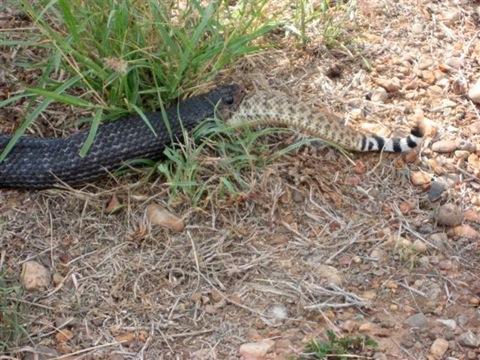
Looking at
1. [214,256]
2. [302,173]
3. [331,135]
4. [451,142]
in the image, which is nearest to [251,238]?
[214,256]

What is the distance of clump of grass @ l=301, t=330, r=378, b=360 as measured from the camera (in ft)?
10.4

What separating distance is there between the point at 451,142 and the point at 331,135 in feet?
2.08

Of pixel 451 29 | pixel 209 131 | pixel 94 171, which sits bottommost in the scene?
pixel 94 171

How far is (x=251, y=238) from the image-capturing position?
3.81 metres

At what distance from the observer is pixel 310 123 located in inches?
167

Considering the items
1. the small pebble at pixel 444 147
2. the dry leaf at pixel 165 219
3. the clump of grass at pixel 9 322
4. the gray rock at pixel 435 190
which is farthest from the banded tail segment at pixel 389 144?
the clump of grass at pixel 9 322

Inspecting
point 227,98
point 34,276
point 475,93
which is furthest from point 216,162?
point 475,93

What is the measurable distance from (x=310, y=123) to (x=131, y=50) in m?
0.95

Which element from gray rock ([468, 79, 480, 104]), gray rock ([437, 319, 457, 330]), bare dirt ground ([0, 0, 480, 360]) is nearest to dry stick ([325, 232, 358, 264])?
bare dirt ground ([0, 0, 480, 360])

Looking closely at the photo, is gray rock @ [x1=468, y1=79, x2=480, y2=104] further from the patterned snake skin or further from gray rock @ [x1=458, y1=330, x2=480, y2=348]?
gray rock @ [x1=458, y1=330, x2=480, y2=348]

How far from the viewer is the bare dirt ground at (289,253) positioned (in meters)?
3.39

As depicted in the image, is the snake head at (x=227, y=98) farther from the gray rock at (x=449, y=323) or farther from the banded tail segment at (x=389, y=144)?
the gray rock at (x=449, y=323)

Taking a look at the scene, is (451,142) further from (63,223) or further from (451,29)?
(63,223)

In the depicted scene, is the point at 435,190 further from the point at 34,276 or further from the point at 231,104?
the point at 34,276
